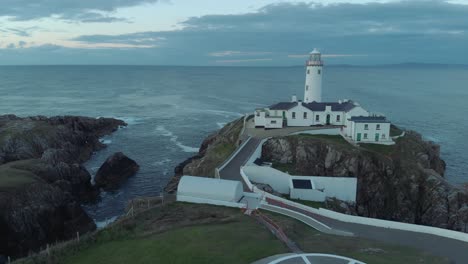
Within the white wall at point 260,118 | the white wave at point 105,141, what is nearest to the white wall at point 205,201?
the white wall at point 260,118

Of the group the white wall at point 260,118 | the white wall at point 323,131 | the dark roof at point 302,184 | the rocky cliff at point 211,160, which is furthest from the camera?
the white wall at point 260,118

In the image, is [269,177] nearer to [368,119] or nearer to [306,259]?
[306,259]

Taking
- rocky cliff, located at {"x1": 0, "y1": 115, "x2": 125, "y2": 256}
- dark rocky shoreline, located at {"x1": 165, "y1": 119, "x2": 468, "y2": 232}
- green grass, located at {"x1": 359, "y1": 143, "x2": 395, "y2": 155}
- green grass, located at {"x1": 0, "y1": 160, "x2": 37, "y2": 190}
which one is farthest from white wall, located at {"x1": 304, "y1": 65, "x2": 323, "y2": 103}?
green grass, located at {"x1": 0, "y1": 160, "x2": 37, "y2": 190}

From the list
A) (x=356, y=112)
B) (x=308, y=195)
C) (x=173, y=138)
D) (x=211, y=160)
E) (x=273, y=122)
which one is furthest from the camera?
(x=173, y=138)

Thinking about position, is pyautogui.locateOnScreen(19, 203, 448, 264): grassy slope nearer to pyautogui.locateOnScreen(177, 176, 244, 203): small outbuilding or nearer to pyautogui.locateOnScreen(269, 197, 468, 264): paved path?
pyautogui.locateOnScreen(269, 197, 468, 264): paved path

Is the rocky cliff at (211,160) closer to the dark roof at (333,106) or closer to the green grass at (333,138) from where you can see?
the green grass at (333,138)

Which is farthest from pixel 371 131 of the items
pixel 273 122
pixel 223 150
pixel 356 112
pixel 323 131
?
pixel 223 150
